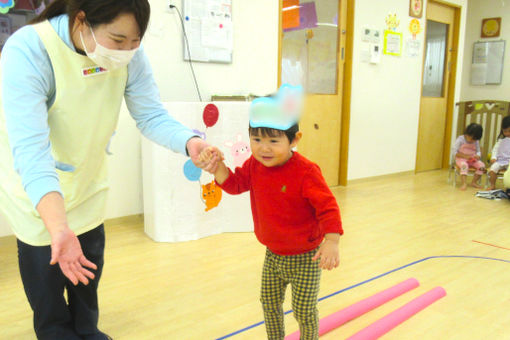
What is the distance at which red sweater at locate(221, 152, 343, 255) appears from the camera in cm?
116

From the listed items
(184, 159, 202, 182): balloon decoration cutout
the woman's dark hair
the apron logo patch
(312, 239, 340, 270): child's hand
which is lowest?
(184, 159, 202, 182): balloon decoration cutout

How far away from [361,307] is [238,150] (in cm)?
132

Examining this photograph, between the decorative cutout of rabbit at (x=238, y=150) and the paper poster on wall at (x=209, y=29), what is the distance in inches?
31.7

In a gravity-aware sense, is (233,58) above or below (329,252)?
above

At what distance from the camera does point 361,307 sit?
5.69 ft

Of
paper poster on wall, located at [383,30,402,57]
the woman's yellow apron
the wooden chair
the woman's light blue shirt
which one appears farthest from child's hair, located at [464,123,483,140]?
the woman's light blue shirt

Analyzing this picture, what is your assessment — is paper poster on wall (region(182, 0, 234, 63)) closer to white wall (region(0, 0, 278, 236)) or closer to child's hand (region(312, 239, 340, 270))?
white wall (region(0, 0, 278, 236))

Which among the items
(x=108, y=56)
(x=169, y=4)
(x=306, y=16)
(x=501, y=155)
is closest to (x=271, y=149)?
(x=108, y=56)

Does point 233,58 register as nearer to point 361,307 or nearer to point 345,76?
point 345,76

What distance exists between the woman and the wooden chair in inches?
194

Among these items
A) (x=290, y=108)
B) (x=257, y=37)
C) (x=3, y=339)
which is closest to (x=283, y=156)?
(x=290, y=108)

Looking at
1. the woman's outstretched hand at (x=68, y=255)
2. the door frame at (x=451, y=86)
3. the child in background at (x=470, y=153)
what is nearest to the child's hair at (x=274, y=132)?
the woman's outstretched hand at (x=68, y=255)

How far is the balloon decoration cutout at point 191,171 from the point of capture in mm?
2521

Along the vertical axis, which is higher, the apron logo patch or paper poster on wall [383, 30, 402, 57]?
paper poster on wall [383, 30, 402, 57]
